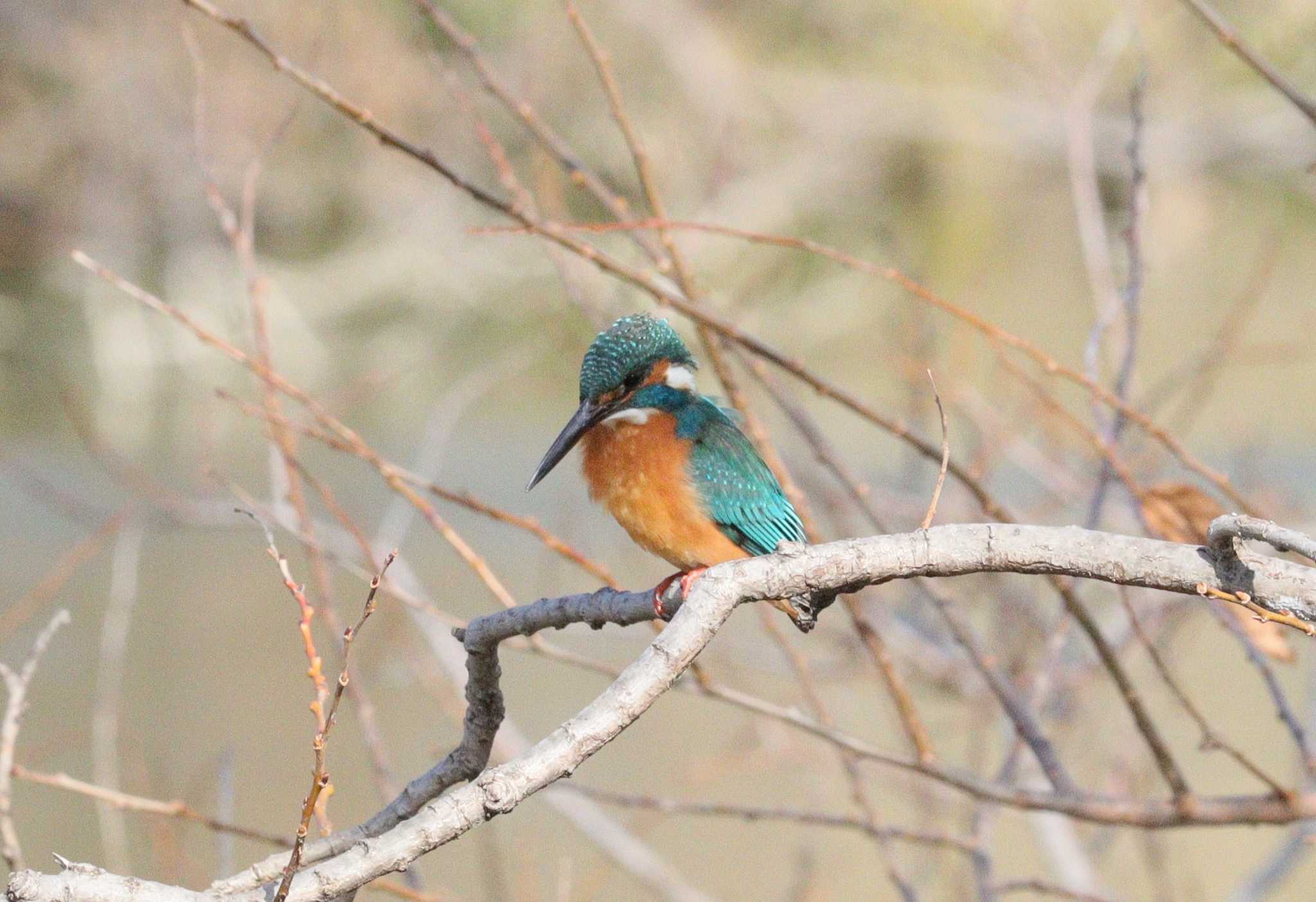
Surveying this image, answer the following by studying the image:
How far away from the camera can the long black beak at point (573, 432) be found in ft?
4.74

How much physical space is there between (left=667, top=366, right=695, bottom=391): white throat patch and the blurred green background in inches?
59.2

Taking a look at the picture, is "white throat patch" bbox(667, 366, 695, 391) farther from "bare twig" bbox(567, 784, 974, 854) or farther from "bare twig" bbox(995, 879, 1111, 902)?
"bare twig" bbox(995, 879, 1111, 902)

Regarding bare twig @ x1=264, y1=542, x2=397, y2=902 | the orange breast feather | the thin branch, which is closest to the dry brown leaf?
the thin branch

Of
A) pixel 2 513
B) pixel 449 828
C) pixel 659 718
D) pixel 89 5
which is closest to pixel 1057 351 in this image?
pixel 659 718

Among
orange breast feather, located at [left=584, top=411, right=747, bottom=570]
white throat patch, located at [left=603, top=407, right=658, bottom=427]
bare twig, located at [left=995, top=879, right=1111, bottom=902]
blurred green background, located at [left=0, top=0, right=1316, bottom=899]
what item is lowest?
bare twig, located at [left=995, top=879, right=1111, bottom=902]

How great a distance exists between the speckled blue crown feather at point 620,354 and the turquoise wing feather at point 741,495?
0.31 ft

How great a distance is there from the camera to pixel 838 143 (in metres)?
7.55

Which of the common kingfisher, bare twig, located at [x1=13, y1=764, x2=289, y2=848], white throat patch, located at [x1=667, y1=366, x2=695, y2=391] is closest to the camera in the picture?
bare twig, located at [x1=13, y1=764, x2=289, y2=848]

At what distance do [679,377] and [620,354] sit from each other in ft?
0.41

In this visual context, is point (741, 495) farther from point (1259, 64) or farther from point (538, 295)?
A: point (538, 295)

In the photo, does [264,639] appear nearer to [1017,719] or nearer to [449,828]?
[1017,719]

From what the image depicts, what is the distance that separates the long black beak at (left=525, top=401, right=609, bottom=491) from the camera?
1444 millimetres

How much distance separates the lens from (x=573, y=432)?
4.75 ft

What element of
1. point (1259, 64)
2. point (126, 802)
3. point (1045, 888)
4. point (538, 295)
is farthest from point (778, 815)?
point (538, 295)
